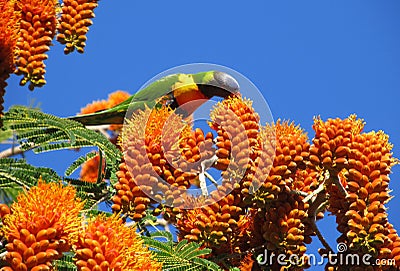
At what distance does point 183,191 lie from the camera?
1933 millimetres

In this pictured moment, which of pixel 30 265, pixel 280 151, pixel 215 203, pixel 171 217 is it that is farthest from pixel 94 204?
pixel 30 265

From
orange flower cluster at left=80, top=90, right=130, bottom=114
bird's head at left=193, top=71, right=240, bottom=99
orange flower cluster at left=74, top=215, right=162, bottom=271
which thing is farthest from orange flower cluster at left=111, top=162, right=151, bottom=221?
orange flower cluster at left=80, top=90, right=130, bottom=114

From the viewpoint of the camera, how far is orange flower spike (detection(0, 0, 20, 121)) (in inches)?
72.2

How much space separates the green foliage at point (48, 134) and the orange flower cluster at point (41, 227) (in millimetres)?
601

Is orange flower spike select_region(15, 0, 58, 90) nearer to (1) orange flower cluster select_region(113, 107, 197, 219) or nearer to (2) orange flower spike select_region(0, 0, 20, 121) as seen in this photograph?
(2) orange flower spike select_region(0, 0, 20, 121)

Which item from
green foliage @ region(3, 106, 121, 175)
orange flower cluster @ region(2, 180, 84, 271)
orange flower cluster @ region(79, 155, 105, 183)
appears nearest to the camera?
orange flower cluster @ region(2, 180, 84, 271)

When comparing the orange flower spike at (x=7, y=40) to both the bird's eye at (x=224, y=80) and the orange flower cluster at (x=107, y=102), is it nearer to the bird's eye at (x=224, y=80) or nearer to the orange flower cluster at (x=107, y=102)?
the bird's eye at (x=224, y=80)

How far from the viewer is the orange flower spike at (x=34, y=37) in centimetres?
192

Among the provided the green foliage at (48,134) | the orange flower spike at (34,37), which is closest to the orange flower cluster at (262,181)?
the green foliage at (48,134)

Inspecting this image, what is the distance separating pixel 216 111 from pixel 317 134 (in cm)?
29

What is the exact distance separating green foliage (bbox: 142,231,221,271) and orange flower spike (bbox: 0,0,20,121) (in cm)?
52

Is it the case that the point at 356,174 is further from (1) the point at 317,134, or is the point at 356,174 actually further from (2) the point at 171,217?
(2) the point at 171,217

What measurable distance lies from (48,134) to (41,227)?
750 millimetres

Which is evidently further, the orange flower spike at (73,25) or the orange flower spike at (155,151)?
the orange flower spike at (73,25)
